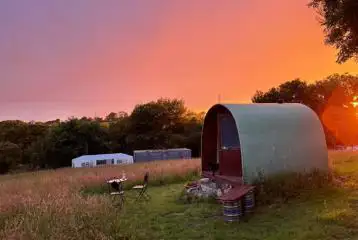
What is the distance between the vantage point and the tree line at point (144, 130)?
53.8m

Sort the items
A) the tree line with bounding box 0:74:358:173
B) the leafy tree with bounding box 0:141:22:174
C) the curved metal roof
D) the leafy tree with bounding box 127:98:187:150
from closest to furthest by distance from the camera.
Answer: the curved metal roof, the leafy tree with bounding box 0:141:22:174, the tree line with bounding box 0:74:358:173, the leafy tree with bounding box 127:98:187:150

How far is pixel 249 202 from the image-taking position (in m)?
10.1

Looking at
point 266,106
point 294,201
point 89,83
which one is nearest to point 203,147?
point 266,106

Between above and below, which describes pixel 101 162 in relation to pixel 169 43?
below

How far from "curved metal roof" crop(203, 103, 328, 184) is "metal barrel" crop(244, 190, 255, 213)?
4.22ft

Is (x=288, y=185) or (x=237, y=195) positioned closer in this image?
(x=237, y=195)

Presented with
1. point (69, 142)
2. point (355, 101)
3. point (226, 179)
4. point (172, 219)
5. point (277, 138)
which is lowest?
point (172, 219)

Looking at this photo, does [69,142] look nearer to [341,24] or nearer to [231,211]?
[231,211]

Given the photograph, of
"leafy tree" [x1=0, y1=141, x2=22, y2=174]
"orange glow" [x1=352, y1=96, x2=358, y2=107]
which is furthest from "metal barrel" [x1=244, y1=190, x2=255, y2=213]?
"orange glow" [x1=352, y1=96, x2=358, y2=107]

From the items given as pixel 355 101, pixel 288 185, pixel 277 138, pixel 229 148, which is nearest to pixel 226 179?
pixel 229 148

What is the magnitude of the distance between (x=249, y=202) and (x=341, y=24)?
16.1 ft

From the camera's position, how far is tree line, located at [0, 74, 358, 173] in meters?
53.8

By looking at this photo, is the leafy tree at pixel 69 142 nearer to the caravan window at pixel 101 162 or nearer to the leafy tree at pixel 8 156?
the leafy tree at pixel 8 156

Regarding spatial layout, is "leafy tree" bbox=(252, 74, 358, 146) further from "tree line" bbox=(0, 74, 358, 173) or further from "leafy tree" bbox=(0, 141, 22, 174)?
"leafy tree" bbox=(0, 141, 22, 174)
